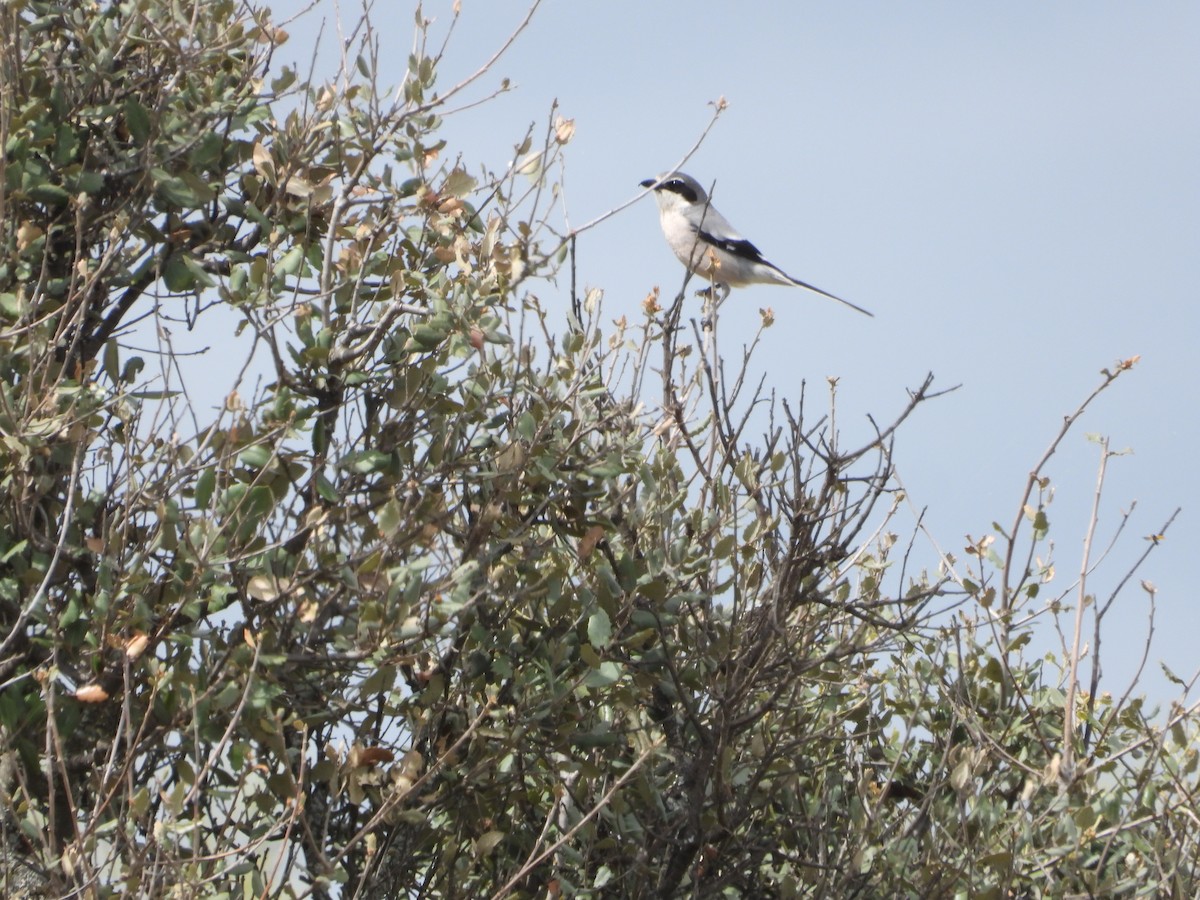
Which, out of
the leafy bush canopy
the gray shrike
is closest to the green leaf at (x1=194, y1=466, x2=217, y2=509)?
the leafy bush canopy

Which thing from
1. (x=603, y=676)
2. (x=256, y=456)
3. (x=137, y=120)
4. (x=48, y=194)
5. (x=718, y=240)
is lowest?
(x=603, y=676)

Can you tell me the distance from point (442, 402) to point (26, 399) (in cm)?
125

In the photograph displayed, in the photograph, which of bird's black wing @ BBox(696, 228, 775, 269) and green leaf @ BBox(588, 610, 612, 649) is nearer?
green leaf @ BBox(588, 610, 612, 649)

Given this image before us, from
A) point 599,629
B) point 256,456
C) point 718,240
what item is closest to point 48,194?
point 256,456

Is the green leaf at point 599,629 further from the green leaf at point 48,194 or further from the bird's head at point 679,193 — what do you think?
the bird's head at point 679,193

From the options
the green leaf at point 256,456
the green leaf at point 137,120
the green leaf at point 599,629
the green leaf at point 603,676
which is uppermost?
the green leaf at point 137,120

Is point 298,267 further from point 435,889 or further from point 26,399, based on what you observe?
point 435,889

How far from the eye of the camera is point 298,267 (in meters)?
4.69

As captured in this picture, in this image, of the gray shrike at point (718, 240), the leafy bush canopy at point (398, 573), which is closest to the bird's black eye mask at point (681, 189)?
Answer: the gray shrike at point (718, 240)

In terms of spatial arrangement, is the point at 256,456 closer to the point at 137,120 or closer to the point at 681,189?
the point at 137,120

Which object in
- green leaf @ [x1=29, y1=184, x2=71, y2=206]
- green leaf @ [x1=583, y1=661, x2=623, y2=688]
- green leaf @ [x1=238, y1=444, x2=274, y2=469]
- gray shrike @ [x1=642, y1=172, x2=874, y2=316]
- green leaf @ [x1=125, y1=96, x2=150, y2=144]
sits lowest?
green leaf @ [x1=583, y1=661, x2=623, y2=688]

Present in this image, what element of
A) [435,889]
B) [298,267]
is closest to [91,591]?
[298,267]

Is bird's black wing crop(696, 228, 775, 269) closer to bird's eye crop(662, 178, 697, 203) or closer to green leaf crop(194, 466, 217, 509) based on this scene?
bird's eye crop(662, 178, 697, 203)

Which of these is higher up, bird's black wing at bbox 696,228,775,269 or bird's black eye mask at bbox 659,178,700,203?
bird's black eye mask at bbox 659,178,700,203
